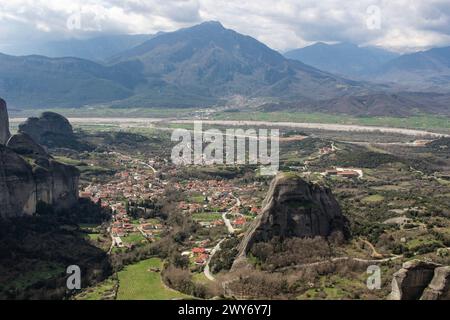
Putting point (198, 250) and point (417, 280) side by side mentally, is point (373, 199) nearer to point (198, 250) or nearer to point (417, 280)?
point (198, 250)

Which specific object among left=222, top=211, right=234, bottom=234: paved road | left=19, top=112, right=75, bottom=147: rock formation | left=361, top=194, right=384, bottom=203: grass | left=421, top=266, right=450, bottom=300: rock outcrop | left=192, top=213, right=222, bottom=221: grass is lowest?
left=192, top=213, right=222, bottom=221: grass

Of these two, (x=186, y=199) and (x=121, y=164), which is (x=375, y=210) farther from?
(x=121, y=164)

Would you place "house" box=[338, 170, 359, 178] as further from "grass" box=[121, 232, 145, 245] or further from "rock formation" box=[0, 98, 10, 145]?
"rock formation" box=[0, 98, 10, 145]

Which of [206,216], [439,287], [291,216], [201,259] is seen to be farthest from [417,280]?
[206,216]

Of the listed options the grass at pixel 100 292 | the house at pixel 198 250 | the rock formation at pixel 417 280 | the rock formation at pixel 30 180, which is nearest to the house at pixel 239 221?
the house at pixel 198 250

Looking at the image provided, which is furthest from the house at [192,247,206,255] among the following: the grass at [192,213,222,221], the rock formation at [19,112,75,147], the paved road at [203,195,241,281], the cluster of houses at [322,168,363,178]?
the rock formation at [19,112,75,147]
